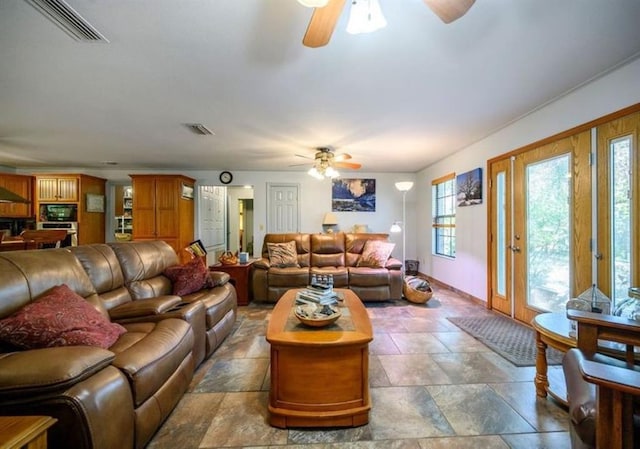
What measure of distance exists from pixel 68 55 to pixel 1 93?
49.2 inches

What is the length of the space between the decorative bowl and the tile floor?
59cm

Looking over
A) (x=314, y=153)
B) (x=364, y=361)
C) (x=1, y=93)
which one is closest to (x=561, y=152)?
(x=364, y=361)

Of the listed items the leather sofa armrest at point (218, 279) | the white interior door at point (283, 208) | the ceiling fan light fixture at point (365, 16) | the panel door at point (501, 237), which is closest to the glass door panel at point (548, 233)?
the panel door at point (501, 237)

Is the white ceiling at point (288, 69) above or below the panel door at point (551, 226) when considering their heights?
above

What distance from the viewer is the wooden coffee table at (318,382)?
62.0 inches

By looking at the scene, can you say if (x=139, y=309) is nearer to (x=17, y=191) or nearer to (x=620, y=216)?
(x=620, y=216)

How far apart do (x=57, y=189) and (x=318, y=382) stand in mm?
6676

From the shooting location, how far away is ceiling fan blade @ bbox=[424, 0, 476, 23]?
120 centimetres

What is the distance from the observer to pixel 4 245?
146 inches

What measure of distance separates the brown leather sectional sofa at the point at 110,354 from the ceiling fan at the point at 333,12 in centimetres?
180

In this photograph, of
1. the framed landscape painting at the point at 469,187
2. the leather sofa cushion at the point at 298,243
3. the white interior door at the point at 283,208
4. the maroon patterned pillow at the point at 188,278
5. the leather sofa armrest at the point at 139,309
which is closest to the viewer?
the leather sofa armrest at the point at 139,309

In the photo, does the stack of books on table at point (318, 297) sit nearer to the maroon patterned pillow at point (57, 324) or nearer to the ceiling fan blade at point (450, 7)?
the maroon patterned pillow at point (57, 324)

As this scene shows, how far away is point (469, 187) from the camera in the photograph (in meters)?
4.18

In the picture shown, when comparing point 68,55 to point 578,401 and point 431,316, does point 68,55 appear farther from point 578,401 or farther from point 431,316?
point 431,316
